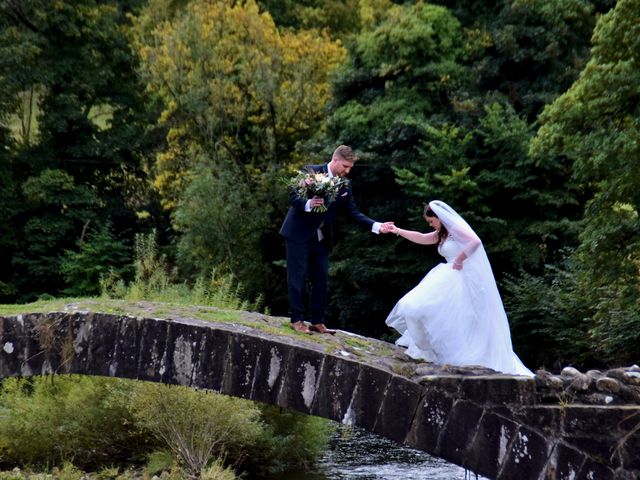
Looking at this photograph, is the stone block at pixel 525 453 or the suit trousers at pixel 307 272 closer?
the stone block at pixel 525 453

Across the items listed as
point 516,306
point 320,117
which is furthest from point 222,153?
point 516,306

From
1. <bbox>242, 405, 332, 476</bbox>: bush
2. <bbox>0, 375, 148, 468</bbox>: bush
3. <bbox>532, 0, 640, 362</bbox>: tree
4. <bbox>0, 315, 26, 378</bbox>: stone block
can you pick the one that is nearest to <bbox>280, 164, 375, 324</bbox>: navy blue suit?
<bbox>0, 315, 26, 378</bbox>: stone block

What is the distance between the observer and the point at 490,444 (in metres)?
8.37

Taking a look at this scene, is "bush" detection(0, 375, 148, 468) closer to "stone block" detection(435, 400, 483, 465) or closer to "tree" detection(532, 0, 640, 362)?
"tree" detection(532, 0, 640, 362)

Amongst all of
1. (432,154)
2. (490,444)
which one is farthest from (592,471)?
(432,154)

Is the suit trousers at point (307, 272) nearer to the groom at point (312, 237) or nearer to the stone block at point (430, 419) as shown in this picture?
the groom at point (312, 237)

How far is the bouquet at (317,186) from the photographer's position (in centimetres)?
931

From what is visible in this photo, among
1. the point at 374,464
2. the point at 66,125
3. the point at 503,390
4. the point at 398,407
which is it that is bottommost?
the point at 374,464

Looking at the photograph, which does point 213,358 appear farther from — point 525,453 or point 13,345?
point 525,453

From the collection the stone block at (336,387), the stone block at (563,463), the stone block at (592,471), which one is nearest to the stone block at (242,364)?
the stone block at (336,387)

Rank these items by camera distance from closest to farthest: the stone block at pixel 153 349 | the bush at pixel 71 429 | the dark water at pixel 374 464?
the stone block at pixel 153 349, the dark water at pixel 374 464, the bush at pixel 71 429

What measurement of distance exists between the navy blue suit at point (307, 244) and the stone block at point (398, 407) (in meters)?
1.45

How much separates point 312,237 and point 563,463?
2.94 meters

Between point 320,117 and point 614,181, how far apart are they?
14.4m
